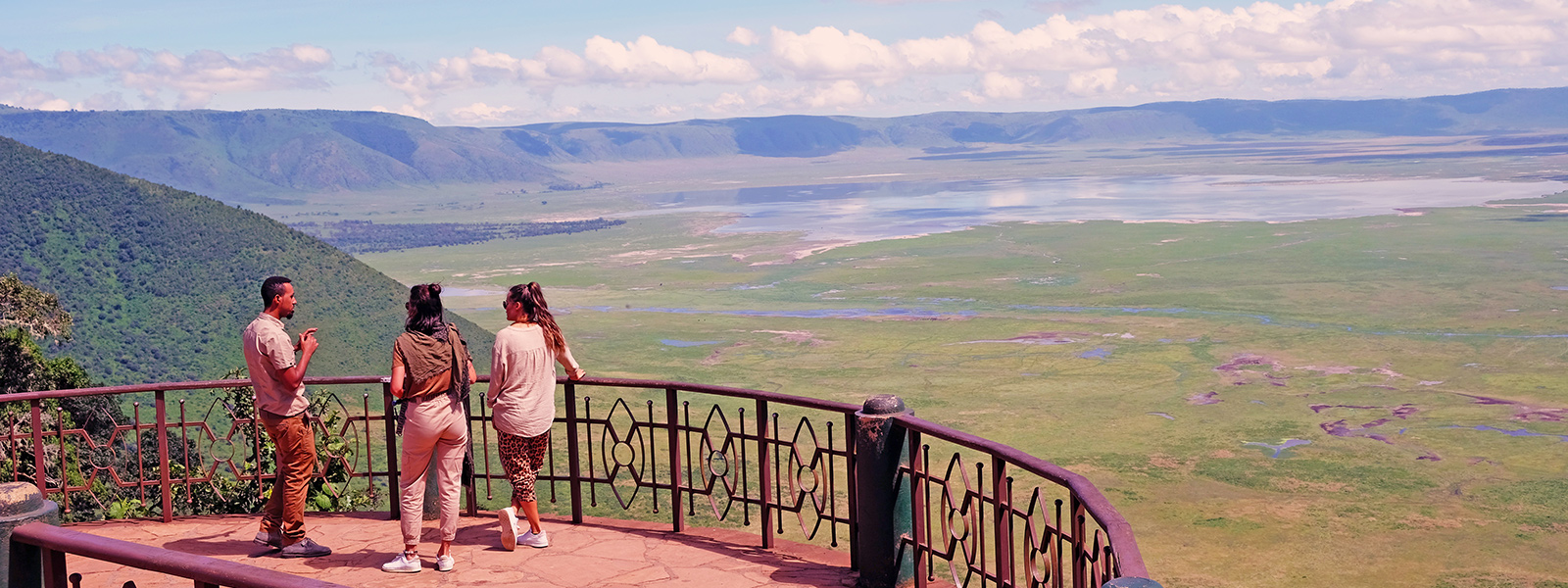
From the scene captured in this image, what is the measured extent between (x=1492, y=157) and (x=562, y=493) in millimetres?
179155

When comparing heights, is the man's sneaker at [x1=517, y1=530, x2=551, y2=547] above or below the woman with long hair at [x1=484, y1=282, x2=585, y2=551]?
below

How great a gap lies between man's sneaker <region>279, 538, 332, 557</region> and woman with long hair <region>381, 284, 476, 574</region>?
0.53 metres

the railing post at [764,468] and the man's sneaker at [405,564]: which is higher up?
the railing post at [764,468]

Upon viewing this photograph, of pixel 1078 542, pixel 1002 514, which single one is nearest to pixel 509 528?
pixel 1002 514

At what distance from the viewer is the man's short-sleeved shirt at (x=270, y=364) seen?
6230 millimetres

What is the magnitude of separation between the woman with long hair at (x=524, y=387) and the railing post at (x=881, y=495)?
1703 mm

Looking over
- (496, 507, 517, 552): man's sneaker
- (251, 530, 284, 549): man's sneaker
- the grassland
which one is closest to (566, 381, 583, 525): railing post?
(496, 507, 517, 552): man's sneaker

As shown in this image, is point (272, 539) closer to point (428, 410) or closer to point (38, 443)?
point (428, 410)

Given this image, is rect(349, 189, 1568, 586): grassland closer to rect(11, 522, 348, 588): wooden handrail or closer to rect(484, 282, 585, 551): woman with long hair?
rect(484, 282, 585, 551): woman with long hair

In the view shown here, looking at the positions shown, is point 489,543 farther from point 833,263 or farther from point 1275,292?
point 833,263

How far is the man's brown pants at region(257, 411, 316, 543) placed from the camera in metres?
6.48

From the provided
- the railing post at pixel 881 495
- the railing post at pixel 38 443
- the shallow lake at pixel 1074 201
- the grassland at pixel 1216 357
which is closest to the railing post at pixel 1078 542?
the railing post at pixel 881 495

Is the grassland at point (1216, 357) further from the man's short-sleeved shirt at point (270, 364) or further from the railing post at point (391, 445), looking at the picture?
the man's short-sleeved shirt at point (270, 364)

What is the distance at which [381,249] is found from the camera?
10169 centimetres
